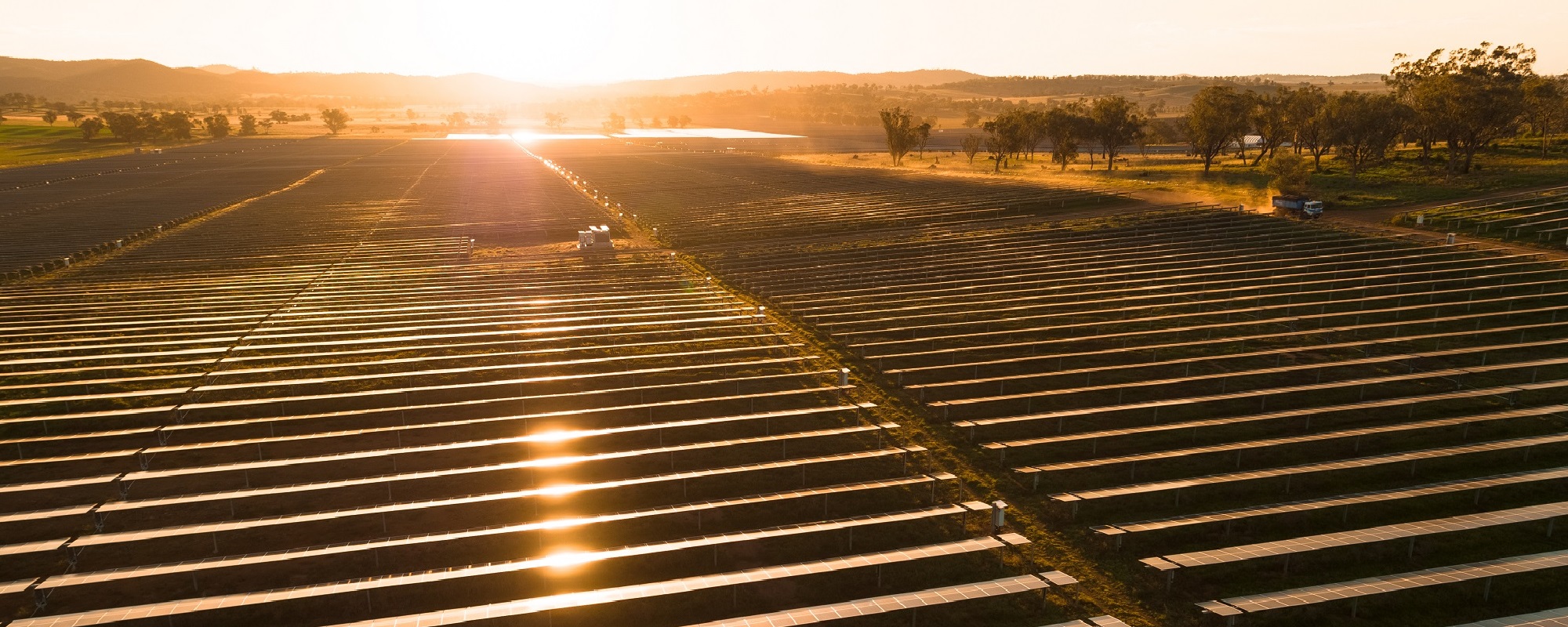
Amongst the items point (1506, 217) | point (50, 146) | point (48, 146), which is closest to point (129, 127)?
point (50, 146)

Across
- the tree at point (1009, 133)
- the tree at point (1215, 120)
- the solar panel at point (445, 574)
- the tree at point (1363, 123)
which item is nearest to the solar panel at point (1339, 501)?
the solar panel at point (445, 574)

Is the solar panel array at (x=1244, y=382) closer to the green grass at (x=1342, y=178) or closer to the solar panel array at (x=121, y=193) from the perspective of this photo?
the green grass at (x=1342, y=178)

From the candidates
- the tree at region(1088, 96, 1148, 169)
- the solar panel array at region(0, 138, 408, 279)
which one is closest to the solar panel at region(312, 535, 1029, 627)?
the solar panel array at region(0, 138, 408, 279)

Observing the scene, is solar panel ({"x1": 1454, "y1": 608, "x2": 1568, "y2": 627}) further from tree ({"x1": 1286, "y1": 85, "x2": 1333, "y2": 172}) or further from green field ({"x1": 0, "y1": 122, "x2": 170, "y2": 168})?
green field ({"x1": 0, "y1": 122, "x2": 170, "y2": 168})

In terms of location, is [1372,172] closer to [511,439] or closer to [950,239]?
[950,239]

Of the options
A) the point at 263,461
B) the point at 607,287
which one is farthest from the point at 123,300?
the point at 263,461

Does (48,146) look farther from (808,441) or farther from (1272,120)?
(1272,120)
